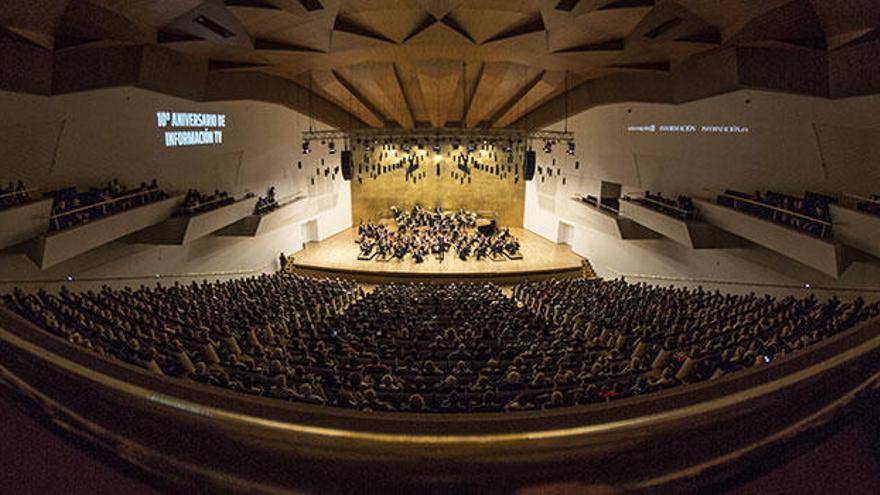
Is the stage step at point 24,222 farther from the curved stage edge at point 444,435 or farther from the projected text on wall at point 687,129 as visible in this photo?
the projected text on wall at point 687,129

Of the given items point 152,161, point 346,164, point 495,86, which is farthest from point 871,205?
point 152,161

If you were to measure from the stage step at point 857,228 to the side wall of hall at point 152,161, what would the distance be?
55.9 feet

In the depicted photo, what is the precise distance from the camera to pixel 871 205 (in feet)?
32.8

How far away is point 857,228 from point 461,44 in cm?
1193

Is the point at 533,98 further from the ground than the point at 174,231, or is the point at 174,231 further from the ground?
the point at 533,98

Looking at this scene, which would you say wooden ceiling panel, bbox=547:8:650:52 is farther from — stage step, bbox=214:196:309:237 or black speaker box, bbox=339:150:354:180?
stage step, bbox=214:196:309:237

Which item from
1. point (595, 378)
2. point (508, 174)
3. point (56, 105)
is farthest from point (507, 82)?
point (595, 378)

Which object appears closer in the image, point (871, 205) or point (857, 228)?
point (857, 228)

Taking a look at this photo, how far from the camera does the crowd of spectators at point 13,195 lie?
924 centimetres

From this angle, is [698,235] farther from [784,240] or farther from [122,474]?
[122,474]

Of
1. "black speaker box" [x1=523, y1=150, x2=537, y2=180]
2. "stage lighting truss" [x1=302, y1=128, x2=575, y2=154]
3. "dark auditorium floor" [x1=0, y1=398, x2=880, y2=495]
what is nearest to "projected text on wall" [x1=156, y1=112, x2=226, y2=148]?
"stage lighting truss" [x1=302, y1=128, x2=575, y2=154]

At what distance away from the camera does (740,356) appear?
659 centimetres

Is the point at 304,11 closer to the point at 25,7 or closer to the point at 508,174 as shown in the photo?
the point at 25,7

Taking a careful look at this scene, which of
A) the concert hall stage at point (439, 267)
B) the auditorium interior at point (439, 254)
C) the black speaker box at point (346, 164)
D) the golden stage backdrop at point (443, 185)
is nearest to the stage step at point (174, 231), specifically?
the auditorium interior at point (439, 254)
